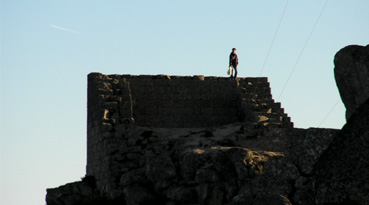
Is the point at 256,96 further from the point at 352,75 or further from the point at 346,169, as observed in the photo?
the point at 346,169

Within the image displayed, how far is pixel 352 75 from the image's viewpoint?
996cm

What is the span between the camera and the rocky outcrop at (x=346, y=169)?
16.4 ft

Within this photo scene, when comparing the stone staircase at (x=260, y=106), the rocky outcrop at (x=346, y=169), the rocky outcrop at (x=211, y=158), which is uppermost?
the stone staircase at (x=260, y=106)

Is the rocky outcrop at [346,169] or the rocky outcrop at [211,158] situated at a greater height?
the rocky outcrop at [211,158]

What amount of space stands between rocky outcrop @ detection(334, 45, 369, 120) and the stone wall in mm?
12186

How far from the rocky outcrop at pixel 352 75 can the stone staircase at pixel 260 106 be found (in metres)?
11.6

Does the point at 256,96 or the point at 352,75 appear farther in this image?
the point at 256,96

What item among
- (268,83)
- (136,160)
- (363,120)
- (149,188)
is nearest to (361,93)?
(363,120)

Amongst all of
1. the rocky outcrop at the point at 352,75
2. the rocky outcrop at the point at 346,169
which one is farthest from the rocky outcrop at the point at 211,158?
the rocky outcrop at the point at 346,169

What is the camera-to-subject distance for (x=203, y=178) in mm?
18641

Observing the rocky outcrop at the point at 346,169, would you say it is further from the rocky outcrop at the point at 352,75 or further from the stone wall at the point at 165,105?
the stone wall at the point at 165,105

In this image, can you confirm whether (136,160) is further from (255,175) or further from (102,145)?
(255,175)

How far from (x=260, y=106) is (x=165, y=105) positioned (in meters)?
3.22

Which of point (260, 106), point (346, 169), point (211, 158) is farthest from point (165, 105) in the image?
point (346, 169)
